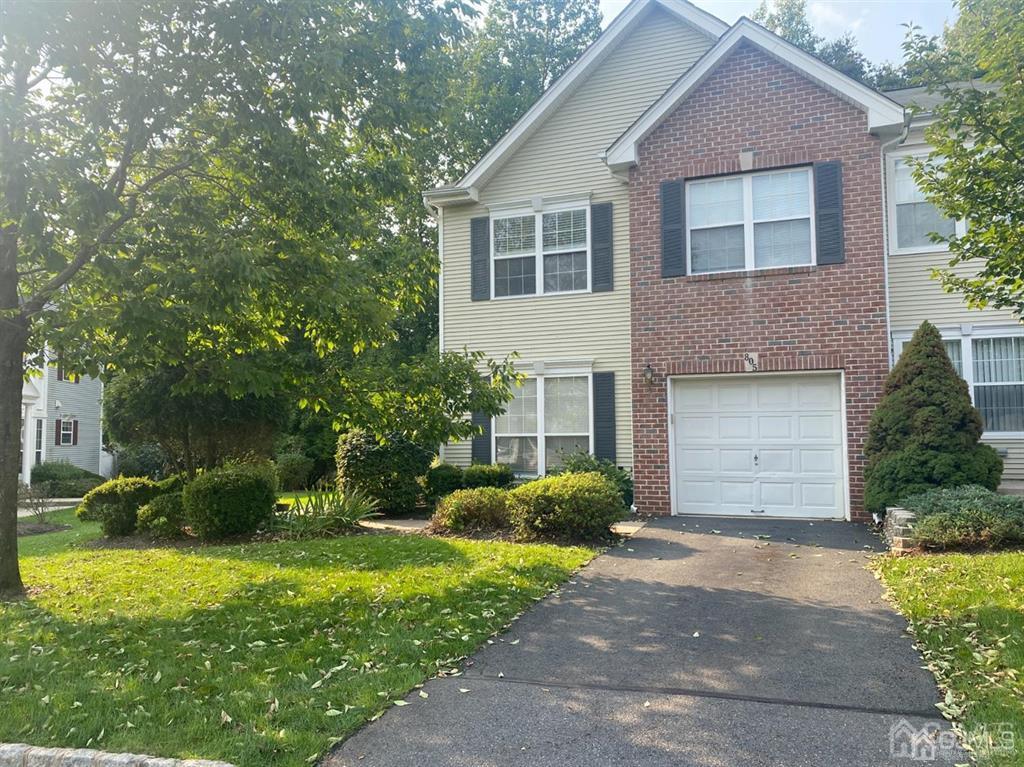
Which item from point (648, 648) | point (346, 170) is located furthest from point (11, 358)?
point (648, 648)

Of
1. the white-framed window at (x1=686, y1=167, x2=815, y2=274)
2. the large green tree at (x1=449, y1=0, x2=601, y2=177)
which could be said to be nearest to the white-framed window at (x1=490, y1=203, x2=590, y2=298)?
the white-framed window at (x1=686, y1=167, x2=815, y2=274)

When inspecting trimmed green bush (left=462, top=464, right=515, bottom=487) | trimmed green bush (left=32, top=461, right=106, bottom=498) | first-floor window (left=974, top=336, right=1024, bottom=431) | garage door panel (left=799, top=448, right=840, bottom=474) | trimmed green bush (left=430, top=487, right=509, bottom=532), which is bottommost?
trimmed green bush (left=32, top=461, right=106, bottom=498)

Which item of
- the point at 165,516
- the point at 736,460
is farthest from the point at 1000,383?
the point at 165,516

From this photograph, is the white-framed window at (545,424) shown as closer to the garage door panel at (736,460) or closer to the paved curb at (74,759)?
the garage door panel at (736,460)

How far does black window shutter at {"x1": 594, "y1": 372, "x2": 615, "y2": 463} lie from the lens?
1293 cm

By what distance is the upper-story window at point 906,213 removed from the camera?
11.9 metres

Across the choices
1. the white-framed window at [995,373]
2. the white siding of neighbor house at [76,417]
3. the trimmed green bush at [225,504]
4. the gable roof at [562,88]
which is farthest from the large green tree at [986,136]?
the white siding of neighbor house at [76,417]

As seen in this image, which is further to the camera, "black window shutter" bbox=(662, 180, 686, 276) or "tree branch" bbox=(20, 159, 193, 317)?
"black window shutter" bbox=(662, 180, 686, 276)

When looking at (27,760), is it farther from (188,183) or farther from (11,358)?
(188,183)

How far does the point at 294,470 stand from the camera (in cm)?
2156

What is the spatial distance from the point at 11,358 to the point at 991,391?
13.4 metres

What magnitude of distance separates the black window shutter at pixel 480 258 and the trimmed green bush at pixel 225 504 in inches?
214

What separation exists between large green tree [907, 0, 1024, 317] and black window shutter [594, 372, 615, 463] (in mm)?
6883

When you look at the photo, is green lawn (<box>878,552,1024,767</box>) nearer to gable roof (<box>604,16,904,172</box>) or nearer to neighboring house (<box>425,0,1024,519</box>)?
neighboring house (<box>425,0,1024,519</box>)
